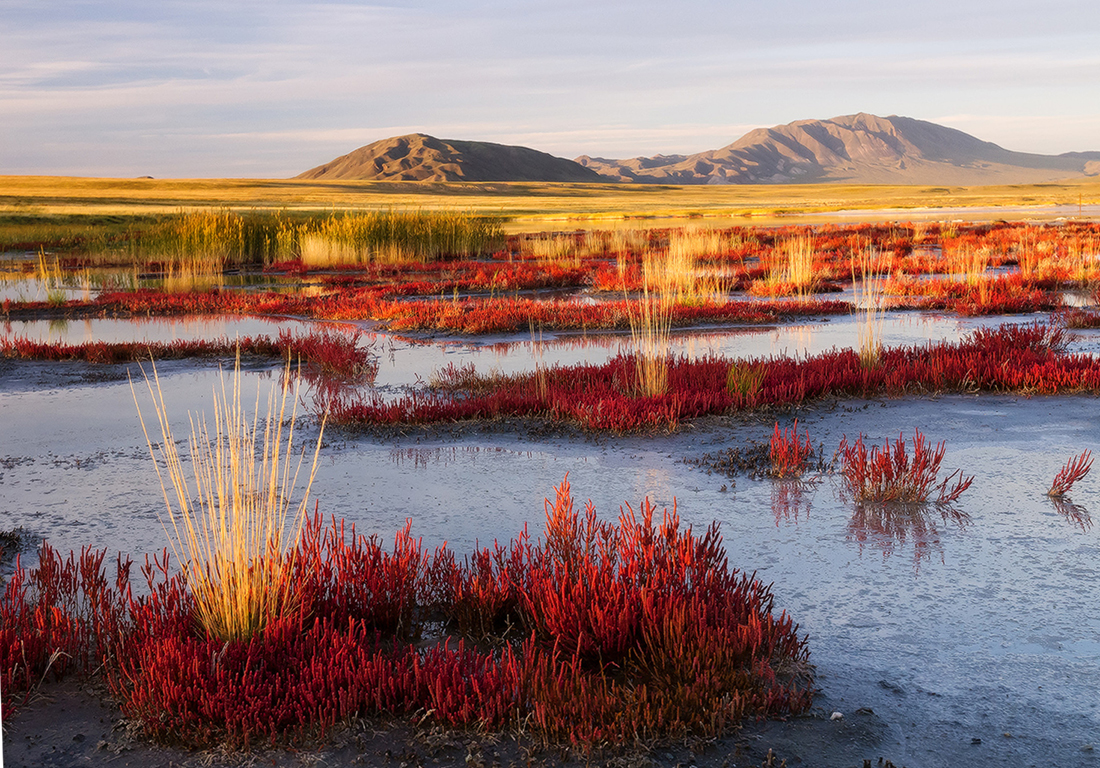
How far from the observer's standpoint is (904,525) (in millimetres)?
5602

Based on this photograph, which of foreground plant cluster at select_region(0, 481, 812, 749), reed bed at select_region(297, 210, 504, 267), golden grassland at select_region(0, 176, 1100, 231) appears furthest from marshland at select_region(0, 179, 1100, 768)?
golden grassland at select_region(0, 176, 1100, 231)

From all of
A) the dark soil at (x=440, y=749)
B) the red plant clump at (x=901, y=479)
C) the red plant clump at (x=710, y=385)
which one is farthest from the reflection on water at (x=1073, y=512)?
the red plant clump at (x=710, y=385)

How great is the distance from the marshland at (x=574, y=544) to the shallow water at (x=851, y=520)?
2 centimetres

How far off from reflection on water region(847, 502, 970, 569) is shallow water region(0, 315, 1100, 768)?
2cm

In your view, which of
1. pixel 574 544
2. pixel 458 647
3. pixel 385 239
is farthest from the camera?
pixel 385 239

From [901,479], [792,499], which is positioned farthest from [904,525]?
[792,499]

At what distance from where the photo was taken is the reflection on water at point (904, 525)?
5.25 m

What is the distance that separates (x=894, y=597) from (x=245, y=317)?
15.4m

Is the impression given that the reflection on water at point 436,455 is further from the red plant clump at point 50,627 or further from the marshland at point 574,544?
the red plant clump at point 50,627

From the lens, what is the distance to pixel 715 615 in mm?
3750

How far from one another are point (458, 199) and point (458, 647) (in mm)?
131380

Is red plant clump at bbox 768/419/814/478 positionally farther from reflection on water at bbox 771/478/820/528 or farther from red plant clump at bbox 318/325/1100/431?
red plant clump at bbox 318/325/1100/431

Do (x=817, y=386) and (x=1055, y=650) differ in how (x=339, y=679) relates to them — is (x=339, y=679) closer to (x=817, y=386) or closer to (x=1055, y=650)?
(x=1055, y=650)

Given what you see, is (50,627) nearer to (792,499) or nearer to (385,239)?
(792,499)
